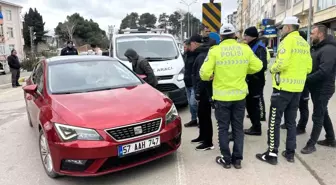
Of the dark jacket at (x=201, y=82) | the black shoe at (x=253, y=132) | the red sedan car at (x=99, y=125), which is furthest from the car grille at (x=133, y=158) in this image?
the black shoe at (x=253, y=132)

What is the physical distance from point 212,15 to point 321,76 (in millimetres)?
4883

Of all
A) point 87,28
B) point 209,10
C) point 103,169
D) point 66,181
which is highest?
point 87,28

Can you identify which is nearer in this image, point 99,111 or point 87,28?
point 99,111

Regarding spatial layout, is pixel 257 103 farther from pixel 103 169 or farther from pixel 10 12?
pixel 10 12

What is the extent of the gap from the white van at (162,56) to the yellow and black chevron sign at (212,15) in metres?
1.15

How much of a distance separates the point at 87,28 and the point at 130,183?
2826 inches

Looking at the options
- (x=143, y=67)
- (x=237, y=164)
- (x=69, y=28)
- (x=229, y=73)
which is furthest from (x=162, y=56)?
(x=69, y=28)

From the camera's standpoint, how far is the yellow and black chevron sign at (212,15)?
8289mm

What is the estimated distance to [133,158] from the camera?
349 cm

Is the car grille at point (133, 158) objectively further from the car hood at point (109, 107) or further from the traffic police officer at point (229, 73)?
the traffic police officer at point (229, 73)

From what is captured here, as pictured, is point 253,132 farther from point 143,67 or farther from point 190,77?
point 143,67

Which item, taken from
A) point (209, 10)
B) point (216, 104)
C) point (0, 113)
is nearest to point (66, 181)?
point (216, 104)

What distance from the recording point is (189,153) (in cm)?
440

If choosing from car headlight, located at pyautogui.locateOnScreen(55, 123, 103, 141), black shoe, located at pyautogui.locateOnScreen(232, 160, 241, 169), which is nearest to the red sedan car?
car headlight, located at pyautogui.locateOnScreen(55, 123, 103, 141)
